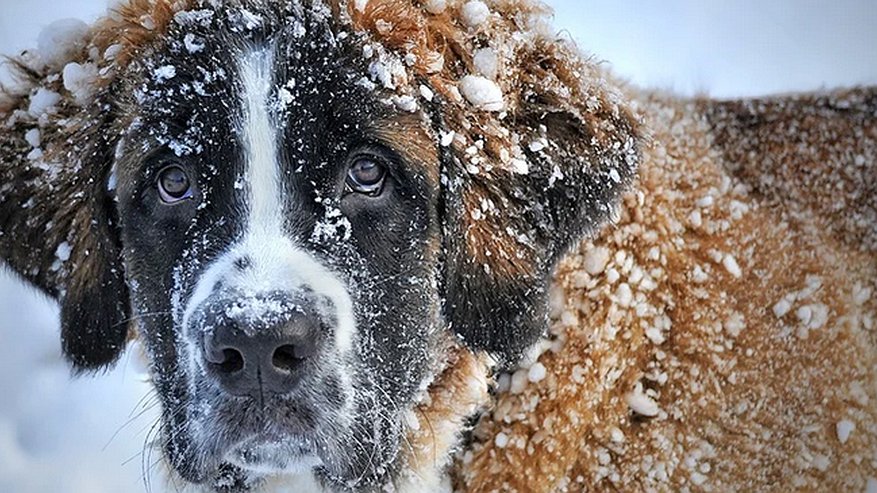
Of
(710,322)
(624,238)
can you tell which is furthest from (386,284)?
(710,322)

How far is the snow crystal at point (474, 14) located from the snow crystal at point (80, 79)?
3.25 ft

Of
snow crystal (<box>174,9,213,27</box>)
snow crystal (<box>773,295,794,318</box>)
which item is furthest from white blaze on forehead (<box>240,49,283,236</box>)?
snow crystal (<box>773,295,794,318</box>)

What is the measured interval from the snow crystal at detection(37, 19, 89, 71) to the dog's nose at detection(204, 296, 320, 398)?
45.8 inches

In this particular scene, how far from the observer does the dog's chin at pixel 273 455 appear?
248cm

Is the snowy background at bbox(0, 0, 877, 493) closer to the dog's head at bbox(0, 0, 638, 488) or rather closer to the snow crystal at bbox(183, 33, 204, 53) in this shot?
the dog's head at bbox(0, 0, 638, 488)

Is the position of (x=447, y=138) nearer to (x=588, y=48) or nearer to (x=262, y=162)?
(x=262, y=162)

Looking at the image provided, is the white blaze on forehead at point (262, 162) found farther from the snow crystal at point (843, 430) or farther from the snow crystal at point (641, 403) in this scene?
the snow crystal at point (843, 430)

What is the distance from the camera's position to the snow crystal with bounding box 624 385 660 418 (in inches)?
118

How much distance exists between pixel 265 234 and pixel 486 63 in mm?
731

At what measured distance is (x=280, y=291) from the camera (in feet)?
7.48

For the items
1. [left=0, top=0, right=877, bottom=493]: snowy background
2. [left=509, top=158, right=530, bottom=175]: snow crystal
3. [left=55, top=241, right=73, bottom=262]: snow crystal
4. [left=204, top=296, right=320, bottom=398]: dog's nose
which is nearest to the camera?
[left=204, top=296, right=320, bottom=398]: dog's nose

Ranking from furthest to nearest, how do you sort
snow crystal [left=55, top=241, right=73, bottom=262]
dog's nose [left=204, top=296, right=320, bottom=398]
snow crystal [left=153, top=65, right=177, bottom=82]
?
snow crystal [left=55, top=241, right=73, bottom=262]
snow crystal [left=153, top=65, right=177, bottom=82]
dog's nose [left=204, top=296, right=320, bottom=398]

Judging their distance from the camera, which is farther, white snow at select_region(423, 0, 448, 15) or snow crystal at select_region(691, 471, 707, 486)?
snow crystal at select_region(691, 471, 707, 486)

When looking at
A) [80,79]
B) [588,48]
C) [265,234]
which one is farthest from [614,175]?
[80,79]
